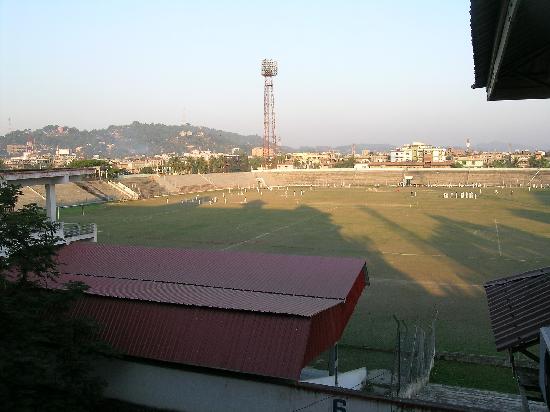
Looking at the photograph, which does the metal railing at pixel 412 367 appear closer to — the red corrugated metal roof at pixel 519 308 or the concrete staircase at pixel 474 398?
the concrete staircase at pixel 474 398

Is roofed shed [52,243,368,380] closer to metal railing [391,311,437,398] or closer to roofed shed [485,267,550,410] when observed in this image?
metal railing [391,311,437,398]

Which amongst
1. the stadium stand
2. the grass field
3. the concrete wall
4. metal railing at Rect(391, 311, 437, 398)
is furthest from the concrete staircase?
the stadium stand

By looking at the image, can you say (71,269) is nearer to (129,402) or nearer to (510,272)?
(129,402)

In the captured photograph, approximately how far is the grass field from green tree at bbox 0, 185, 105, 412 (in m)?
7.73

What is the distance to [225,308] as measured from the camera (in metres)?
10.5

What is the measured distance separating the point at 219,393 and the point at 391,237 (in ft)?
92.1

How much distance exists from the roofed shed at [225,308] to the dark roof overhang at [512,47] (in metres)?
5.38

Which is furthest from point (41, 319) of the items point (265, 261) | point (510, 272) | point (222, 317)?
point (510, 272)

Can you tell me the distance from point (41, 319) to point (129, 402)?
2565 millimetres

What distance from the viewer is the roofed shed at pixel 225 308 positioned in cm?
980

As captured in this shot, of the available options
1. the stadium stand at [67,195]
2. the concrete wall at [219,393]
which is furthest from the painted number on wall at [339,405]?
the stadium stand at [67,195]

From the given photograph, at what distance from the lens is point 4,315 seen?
344 inches

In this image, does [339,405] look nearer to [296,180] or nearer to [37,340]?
[37,340]

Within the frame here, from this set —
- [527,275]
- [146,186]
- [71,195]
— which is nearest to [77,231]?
[527,275]
